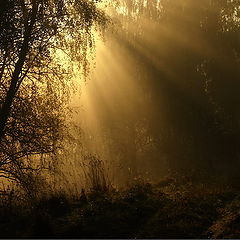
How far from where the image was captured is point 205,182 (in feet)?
45.5

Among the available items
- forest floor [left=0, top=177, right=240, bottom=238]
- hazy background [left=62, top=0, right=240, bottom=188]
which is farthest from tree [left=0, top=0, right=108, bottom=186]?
hazy background [left=62, top=0, right=240, bottom=188]

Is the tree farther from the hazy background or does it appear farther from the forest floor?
the hazy background

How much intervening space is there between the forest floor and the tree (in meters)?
1.29

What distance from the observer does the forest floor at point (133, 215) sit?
7.84 m

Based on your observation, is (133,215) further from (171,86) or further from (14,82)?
(171,86)

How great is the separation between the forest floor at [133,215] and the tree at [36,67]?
4.23 feet

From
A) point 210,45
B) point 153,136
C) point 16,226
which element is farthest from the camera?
point 153,136

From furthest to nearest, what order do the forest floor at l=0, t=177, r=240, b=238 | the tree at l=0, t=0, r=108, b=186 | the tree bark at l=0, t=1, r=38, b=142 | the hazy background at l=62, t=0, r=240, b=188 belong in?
the hazy background at l=62, t=0, r=240, b=188
the tree at l=0, t=0, r=108, b=186
the tree bark at l=0, t=1, r=38, b=142
the forest floor at l=0, t=177, r=240, b=238

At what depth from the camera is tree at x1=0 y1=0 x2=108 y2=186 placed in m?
8.76

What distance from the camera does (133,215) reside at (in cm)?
908

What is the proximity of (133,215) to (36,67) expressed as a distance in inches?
151

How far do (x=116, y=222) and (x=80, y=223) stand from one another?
0.75 meters

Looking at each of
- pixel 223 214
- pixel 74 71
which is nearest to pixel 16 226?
pixel 74 71

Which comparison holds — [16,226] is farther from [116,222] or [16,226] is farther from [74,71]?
[74,71]
